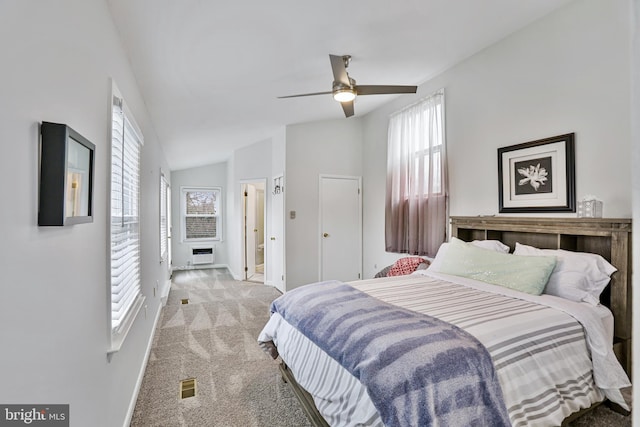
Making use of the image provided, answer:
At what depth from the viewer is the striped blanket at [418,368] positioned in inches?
53.1

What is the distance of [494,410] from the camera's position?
4.64 feet

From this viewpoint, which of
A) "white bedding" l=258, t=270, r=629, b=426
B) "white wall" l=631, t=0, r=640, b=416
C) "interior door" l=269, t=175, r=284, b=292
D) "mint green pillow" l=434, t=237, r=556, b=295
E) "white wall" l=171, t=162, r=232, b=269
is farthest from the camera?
"white wall" l=171, t=162, r=232, b=269

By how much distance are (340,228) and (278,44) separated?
3.40 m

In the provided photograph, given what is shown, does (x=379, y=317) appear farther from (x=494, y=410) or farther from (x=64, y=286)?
(x=64, y=286)

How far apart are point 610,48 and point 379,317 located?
265cm

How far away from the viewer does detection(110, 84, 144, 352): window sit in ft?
6.23

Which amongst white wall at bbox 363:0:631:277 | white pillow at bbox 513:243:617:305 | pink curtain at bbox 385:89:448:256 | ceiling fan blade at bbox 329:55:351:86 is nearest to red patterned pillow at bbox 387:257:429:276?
pink curtain at bbox 385:89:448:256

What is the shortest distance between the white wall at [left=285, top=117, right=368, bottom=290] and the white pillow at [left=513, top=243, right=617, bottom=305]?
3.48m

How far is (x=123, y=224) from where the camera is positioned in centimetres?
215

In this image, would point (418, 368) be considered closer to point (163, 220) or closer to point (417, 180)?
point (417, 180)

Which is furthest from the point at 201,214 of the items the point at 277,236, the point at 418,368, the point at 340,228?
the point at 418,368

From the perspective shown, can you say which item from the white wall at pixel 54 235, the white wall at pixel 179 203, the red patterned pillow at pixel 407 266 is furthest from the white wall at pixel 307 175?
the white wall at pixel 54 235

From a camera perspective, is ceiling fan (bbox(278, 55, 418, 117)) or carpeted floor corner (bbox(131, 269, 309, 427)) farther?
ceiling fan (bbox(278, 55, 418, 117))

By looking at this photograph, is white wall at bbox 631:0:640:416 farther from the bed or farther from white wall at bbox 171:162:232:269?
white wall at bbox 171:162:232:269
